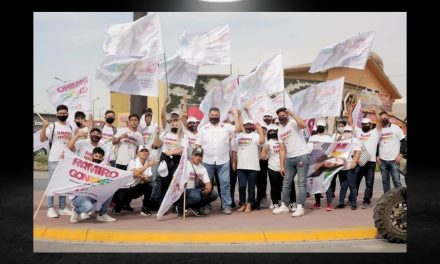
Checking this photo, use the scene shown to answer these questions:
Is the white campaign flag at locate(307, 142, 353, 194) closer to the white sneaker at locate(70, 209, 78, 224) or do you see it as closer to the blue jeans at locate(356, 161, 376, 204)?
the blue jeans at locate(356, 161, 376, 204)

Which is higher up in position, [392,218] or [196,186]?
[196,186]

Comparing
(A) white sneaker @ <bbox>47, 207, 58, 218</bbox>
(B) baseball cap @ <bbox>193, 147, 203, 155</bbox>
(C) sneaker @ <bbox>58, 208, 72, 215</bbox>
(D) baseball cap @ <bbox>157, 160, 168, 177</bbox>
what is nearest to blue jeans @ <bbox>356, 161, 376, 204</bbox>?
(B) baseball cap @ <bbox>193, 147, 203, 155</bbox>

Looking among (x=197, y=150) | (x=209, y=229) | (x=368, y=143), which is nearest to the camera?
(x=209, y=229)

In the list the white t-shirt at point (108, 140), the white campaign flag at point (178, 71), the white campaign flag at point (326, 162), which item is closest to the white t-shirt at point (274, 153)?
the white campaign flag at point (326, 162)

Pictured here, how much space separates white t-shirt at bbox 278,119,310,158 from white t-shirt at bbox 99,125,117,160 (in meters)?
2.18

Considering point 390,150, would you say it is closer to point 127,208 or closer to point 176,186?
point 176,186

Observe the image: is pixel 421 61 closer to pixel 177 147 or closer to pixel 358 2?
pixel 358 2

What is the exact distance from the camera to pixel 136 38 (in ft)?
22.5

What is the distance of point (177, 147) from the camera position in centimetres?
677

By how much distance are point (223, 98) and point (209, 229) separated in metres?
2.05

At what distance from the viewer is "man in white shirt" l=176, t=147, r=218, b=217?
658cm

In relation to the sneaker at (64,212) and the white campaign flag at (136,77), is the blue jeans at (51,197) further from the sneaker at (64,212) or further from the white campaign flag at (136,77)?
the white campaign flag at (136,77)

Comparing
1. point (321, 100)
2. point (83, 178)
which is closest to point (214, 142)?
point (321, 100)

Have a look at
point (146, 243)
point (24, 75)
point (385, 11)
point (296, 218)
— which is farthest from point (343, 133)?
point (24, 75)
